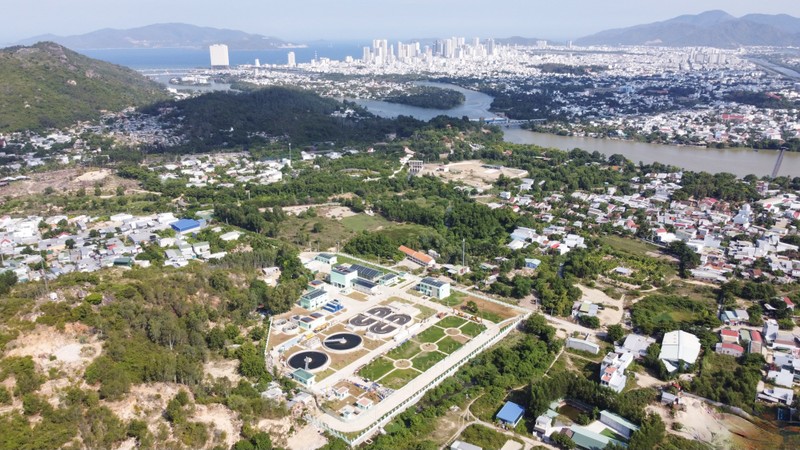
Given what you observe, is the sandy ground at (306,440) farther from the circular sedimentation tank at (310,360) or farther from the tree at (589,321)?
the tree at (589,321)

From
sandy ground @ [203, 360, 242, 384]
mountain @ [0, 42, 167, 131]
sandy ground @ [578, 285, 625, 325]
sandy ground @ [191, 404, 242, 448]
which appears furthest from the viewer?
mountain @ [0, 42, 167, 131]

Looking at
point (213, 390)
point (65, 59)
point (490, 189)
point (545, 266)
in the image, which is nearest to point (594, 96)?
point (490, 189)

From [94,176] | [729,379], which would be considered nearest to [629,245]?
[729,379]

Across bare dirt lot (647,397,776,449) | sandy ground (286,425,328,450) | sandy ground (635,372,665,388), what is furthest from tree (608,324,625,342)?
sandy ground (286,425,328,450)

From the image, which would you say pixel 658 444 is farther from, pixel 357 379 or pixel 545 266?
pixel 545 266

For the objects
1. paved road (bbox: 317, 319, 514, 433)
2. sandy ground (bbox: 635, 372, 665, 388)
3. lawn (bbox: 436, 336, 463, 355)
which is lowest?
lawn (bbox: 436, 336, 463, 355)

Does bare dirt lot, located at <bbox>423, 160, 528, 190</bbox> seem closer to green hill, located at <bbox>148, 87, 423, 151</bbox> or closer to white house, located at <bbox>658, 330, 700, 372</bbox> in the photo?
green hill, located at <bbox>148, 87, 423, 151</bbox>
